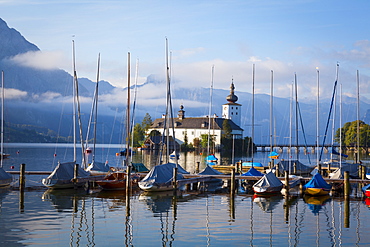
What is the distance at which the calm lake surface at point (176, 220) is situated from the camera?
22.2m

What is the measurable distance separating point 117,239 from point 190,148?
13790cm

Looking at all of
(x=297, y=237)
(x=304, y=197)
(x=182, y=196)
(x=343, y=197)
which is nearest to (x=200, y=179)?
(x=182, y=196)

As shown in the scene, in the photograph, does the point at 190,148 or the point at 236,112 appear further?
the point at 236,112

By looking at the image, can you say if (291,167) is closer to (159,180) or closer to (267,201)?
(267,201)

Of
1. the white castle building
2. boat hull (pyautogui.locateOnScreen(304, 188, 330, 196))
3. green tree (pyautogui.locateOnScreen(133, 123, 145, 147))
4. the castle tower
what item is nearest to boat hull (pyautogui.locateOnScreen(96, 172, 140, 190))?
boat hull (pyautogui.locateOnScreen(304, 188, 330, 196))

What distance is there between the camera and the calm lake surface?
2220 cm

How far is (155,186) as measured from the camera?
37.4m

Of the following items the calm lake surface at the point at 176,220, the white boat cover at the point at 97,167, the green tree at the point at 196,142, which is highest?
the green tree at the point at 196,142

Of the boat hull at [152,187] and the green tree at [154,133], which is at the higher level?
the green tree at [154,133]

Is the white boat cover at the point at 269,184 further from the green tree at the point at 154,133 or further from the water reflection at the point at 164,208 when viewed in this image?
the green tree at the point at 154,133

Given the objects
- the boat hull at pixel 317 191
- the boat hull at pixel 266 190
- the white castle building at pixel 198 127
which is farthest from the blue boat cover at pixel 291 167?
the white castle building at pixel 198 127

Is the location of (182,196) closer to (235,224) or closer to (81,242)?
(235,224)

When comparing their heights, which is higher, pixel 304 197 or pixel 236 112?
pixel 236 112

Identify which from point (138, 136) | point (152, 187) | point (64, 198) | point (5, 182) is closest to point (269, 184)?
point (152, 187)
